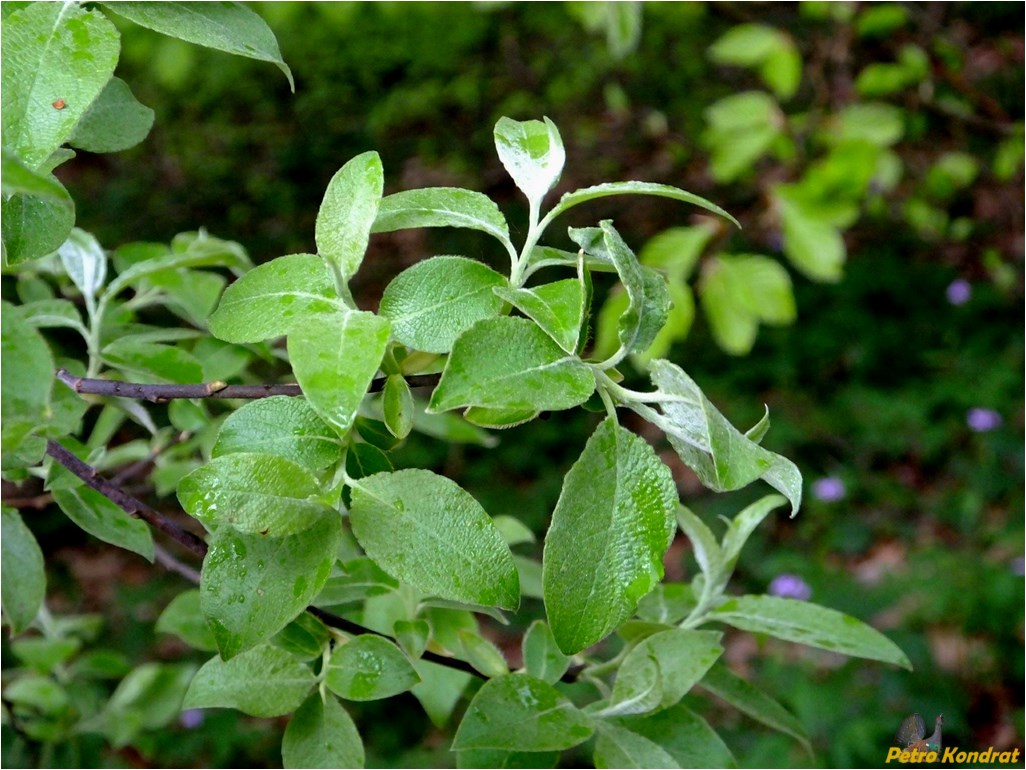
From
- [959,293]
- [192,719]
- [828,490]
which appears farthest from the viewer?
[959,293]

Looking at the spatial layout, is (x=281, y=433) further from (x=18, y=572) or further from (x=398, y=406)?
(x=18, y=572)

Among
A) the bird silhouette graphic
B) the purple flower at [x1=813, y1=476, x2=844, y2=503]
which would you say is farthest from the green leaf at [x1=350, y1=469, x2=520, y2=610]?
the purple flower at [x1=813, y1=476, x2=844, y2=503]

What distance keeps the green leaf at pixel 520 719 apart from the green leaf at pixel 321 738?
0.07 metres

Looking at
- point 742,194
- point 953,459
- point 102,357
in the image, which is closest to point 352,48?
point 742,194

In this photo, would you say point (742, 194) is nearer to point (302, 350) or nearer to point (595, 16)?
point (595, 16)

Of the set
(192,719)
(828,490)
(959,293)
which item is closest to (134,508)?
(192,719)

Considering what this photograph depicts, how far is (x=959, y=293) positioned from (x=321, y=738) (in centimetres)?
313

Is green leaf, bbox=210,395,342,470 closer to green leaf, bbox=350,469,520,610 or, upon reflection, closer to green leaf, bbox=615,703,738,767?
green leaf, bbox=350,469,520,610

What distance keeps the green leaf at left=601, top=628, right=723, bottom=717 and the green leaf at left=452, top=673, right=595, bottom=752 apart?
3cm

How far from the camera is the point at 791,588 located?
2.30m

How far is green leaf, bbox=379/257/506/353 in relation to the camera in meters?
0.47

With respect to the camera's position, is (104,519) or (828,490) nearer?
(104,519)

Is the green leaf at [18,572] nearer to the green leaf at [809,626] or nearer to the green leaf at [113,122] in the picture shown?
the green leaf at [113,122]

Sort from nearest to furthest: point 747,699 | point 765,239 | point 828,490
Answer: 1. point 747,699
2. point 828,490
3. point 765,239
